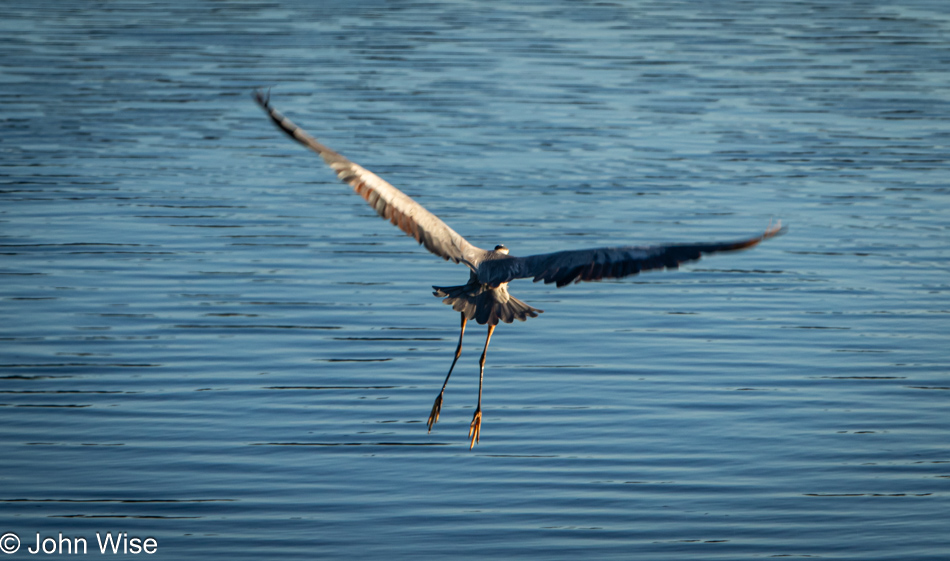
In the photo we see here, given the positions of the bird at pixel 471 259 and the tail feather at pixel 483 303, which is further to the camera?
the tail feather at pixel 483 303

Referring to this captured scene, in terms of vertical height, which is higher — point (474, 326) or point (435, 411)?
point (474, 326)

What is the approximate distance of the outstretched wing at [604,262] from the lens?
6660 millimetres

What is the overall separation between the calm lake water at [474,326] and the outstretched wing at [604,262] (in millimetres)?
1393

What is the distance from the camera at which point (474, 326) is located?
38.5 ft

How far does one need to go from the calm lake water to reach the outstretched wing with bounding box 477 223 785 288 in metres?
1.39

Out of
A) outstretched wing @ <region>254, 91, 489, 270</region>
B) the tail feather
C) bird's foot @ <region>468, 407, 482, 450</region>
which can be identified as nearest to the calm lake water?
bird's foot @ <region>468, 407, 482, 450</region>

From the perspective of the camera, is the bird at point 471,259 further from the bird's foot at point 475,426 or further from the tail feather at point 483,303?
the bird's foot at point 475,426

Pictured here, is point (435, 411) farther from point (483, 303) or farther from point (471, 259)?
point (471, 259)

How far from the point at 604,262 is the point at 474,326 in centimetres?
481

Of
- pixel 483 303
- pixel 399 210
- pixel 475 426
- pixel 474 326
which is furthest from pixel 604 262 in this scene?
pixel 474 326

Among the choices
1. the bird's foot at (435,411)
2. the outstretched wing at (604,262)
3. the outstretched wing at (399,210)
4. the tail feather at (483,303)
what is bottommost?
the outstretched wing at (604,262)

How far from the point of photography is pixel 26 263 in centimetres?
1266

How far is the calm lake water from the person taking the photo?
7840mm

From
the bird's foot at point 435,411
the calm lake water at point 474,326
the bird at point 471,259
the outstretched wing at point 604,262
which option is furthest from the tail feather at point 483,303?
the calm lake water at point 474,326
